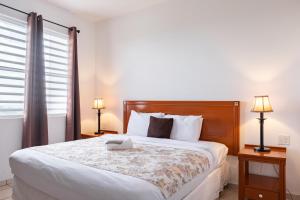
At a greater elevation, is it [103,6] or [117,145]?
[103,6]

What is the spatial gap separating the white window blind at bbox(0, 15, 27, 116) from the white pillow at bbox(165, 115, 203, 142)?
227 cm

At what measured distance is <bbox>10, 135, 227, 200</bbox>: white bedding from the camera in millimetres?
1451

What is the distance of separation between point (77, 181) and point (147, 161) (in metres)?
0.62

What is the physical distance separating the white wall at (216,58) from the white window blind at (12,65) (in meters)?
1.50

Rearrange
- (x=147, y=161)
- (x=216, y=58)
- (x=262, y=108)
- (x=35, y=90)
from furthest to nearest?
(x=35, y=90) < (x=216, y=58) < (x=262, y=108) < (x=147, y=161)

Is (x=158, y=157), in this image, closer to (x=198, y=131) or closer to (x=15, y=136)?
(x=198, y=131)

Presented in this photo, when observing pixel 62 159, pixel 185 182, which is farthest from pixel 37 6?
pixel 185 182

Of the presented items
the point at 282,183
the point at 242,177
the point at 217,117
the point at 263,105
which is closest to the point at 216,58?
the point at 217,117

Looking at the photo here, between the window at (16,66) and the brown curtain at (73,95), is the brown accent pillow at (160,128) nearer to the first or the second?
the brown curtain at (73,95)

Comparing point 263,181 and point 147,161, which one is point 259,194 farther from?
point 147,161

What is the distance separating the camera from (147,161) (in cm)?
199

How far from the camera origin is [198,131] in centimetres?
301

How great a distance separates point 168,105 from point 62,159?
6.14 feet

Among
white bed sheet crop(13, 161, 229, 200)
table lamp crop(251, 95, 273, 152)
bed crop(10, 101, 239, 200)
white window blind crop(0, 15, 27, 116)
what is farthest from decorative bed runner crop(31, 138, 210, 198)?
white window blind crop(0, 15, 27, 116)
